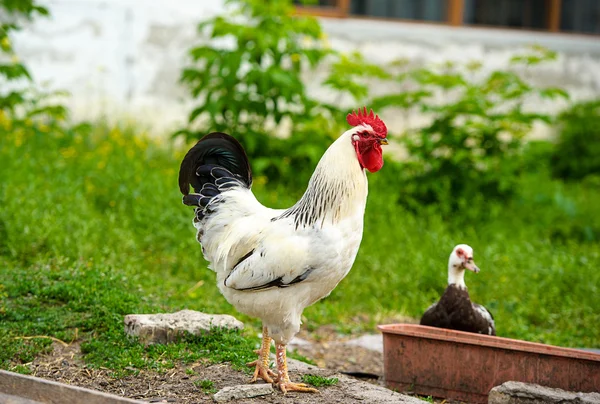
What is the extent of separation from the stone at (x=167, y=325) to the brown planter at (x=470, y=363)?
45.1 inches

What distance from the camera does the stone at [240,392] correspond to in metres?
4.12

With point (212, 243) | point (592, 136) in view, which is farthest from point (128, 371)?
point (592, 136)

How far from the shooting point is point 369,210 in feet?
29.9

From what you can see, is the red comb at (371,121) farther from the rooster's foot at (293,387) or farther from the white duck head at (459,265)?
the white duck head at (459,265)

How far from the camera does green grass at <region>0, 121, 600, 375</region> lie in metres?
5.28

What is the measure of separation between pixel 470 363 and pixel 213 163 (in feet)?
6.79

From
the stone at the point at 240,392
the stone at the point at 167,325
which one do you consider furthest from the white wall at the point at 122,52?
the stone at the point at 240,392

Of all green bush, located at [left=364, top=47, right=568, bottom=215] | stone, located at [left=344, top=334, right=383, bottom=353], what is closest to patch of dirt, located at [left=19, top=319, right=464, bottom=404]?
stone, located at [left=344, top=334, right=383, bottom=353]

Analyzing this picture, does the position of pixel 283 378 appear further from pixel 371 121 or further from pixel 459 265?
pixel 459 265

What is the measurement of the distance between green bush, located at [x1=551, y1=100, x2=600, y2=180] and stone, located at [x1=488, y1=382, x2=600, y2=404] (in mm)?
8890

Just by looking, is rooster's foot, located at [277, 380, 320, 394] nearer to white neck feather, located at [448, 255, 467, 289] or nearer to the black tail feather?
the black tail feather

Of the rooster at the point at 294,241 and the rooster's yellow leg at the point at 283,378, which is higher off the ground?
the rooster at the point at 294,241

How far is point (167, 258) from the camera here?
7176 millimetres

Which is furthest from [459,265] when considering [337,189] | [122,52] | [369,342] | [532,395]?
[122,52]
